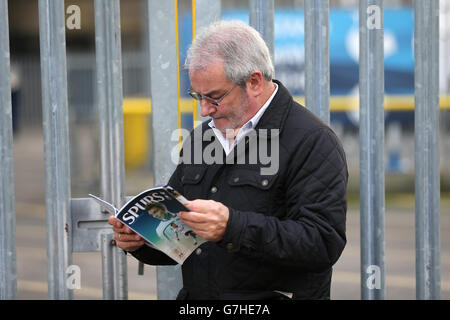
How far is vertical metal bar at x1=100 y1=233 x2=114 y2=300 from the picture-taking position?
303cm

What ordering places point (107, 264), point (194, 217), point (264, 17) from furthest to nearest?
point (107, 264) < point (264, 17) < point (194, 217)

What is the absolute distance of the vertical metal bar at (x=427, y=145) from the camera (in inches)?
116

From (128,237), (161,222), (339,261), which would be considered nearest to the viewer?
(161,222)

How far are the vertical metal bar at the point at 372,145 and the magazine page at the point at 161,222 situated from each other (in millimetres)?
876

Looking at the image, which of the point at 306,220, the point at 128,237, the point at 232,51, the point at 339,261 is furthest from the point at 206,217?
the point at 339,261

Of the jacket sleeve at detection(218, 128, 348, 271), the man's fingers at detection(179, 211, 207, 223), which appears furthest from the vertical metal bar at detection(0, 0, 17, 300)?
the jacket sleeve at detection(218, 128, 348, 271)

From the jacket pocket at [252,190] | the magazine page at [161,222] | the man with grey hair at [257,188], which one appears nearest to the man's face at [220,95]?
the man with grey hair at [257,188]

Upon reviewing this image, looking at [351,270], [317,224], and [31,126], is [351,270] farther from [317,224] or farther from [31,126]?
[31,126]

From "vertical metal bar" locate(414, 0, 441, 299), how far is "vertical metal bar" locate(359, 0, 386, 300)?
0.53ft

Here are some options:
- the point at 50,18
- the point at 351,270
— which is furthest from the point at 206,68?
the point at 351,270

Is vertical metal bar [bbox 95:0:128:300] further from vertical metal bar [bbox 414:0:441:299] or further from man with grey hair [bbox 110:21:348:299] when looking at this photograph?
vertical metal bar [bbox 414:0:441:299]

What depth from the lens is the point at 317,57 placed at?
293 centimetres

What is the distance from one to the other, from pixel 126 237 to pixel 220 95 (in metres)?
0.61
